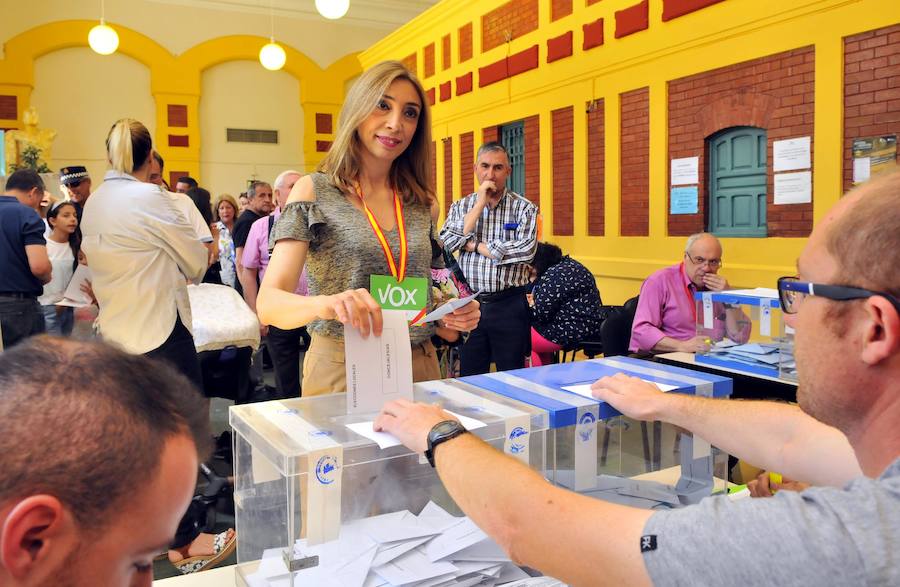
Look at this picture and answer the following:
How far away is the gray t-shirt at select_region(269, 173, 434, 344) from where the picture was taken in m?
1.82

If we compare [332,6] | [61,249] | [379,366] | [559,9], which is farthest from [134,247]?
[559,9]

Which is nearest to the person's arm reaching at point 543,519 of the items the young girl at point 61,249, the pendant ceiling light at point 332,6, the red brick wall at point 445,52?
the young girl at point 61,249

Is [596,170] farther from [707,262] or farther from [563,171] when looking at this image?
[707,262]

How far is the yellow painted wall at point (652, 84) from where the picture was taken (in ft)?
17.8

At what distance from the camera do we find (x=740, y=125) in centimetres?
→ 614

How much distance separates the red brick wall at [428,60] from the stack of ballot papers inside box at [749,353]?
7684 mm

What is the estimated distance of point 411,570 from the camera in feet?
4.15

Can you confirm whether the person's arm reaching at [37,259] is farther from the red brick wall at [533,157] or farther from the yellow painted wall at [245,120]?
the yellow painted wall at [245,120]

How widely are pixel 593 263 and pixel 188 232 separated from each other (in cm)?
507

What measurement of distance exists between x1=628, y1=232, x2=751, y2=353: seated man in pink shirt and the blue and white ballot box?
2740 mm

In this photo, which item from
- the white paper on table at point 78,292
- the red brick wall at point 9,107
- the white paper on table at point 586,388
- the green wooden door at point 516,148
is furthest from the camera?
the red brick wall at point 9,107

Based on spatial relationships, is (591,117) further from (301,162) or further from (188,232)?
(301,162)

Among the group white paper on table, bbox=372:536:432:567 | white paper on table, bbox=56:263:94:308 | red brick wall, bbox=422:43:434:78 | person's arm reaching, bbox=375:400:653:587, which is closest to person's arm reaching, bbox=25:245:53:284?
white paper on table, bbox=56:263:94:308

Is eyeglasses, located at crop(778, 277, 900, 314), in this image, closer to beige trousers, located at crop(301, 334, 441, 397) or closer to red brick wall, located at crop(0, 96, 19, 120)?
beige trousers, located at crop(301, 334, 441, 397)
